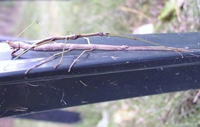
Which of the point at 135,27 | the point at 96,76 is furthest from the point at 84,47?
the point at 135,27

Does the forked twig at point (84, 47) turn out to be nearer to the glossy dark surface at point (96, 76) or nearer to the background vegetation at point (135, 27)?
the glossy dark surface at point (96, 76)

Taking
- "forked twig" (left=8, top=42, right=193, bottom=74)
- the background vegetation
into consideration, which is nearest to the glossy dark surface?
"forked twig" (left=8, top=42, right=193, bottom=74)

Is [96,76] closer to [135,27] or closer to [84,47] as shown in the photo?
[84,47]

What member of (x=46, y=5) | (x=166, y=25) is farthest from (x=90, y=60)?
(x=46, y=5)

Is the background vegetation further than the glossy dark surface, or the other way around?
the background vegetation

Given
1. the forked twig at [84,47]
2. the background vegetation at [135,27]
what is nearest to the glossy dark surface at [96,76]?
the forked twig at [84,47]

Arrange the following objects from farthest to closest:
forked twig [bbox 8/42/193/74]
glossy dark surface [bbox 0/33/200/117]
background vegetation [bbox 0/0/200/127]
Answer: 1. background vegetation [bbox 0/0/200/127]
2. forked twig [bbox 8/42/193/74]
3. glossy dark surface [bbox 0/33/200/117]

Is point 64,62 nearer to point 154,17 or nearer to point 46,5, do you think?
point 154,17

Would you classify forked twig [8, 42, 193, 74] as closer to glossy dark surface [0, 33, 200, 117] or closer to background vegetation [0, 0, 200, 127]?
glossy dark surface [0, 33, 200, 117]

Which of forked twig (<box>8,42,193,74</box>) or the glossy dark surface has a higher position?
forked twig (<box>8,42,193,74</box>)
